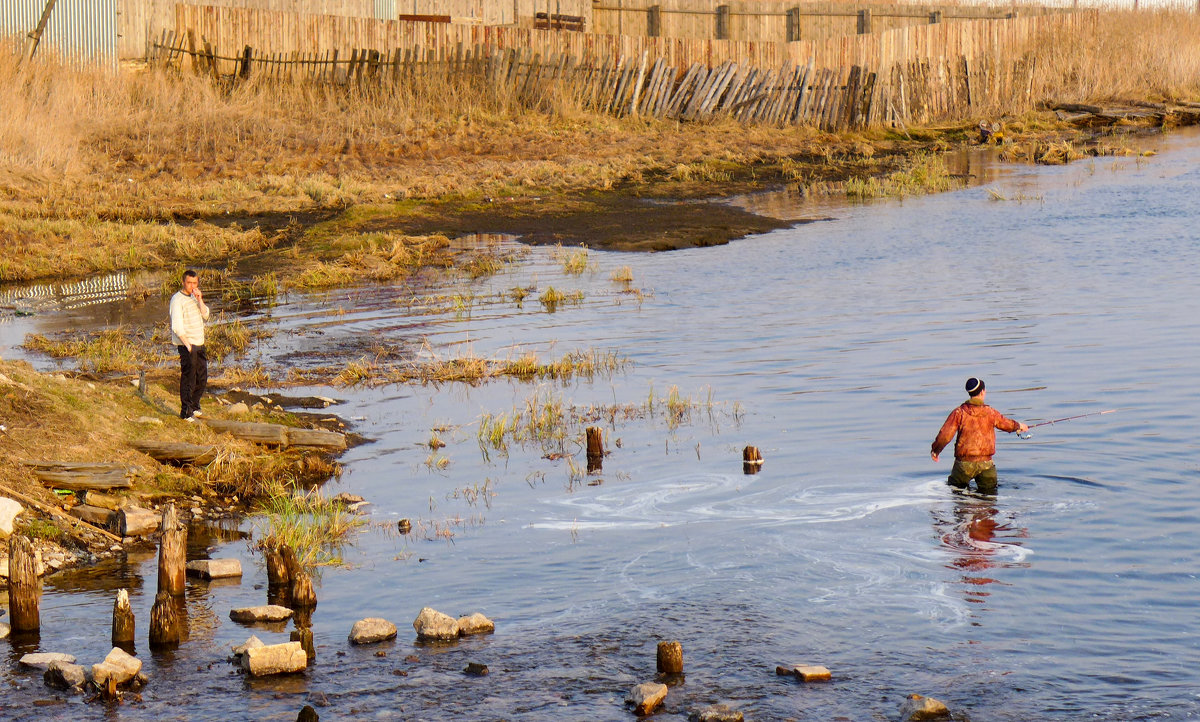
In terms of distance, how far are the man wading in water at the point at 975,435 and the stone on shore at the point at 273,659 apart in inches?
202

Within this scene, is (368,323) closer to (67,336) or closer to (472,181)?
(67,336)

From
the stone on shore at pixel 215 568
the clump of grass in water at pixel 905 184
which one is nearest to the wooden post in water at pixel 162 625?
the stone on shore at pixel 215 568

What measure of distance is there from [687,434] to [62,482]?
17.2ft

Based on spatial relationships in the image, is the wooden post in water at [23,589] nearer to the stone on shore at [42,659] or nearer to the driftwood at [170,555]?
the stone on shore at [42,659]

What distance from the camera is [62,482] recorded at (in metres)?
10.1

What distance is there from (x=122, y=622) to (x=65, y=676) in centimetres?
61

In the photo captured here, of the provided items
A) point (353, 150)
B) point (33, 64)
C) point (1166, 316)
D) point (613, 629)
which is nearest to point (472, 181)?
point (353, 150)

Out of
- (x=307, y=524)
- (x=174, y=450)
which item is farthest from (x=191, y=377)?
(x=307, y=524)

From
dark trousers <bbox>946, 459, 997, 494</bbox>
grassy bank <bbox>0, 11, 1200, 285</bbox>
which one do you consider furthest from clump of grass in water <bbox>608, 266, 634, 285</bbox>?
dark trousers <bbox>946, 459, 997, 494</bbox>

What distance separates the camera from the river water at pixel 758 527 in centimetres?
718

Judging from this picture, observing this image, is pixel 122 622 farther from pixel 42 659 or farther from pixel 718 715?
pixel 718 715

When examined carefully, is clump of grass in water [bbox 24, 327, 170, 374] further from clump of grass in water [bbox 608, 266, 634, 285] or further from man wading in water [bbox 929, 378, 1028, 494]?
man wading in water [bbox 929, 378, 1028, 494]

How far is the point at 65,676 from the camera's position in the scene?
23.1 feet

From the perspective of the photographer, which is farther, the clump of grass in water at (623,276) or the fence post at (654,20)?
the fence post at (654,20)
